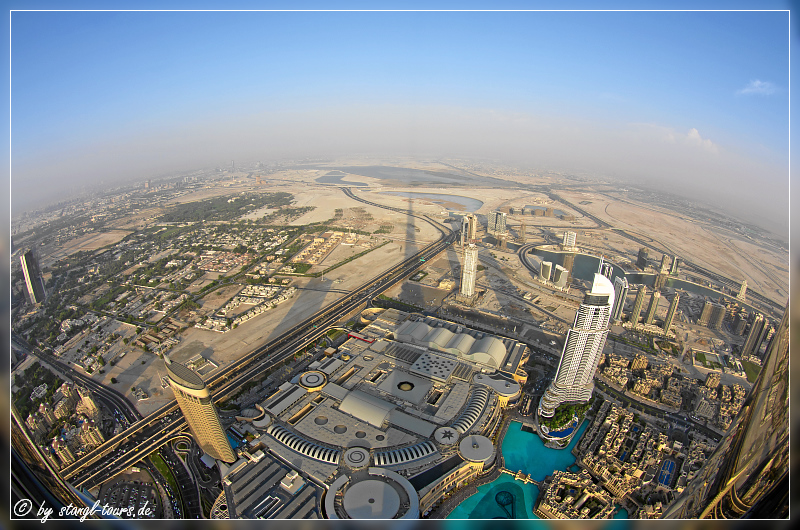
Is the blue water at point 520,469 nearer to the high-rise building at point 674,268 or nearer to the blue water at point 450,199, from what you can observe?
the high-rise building at point 674,268

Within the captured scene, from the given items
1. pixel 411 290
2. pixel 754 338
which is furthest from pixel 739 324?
pixel 411 290

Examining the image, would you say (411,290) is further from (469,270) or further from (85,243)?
(85,243)

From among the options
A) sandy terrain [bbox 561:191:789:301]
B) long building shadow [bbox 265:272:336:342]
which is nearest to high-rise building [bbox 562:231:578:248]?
sandy terrain [bbox 561:191:789:301]

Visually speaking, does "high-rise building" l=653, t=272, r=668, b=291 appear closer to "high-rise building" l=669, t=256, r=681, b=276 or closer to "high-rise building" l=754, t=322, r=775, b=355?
"high-rise building" l=669, t=256, r=681, b=276

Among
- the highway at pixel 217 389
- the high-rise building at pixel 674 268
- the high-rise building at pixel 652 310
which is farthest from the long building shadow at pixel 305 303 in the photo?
the high-rise building at pixel 674 268

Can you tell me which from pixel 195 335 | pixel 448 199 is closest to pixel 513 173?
pixel 448 199
